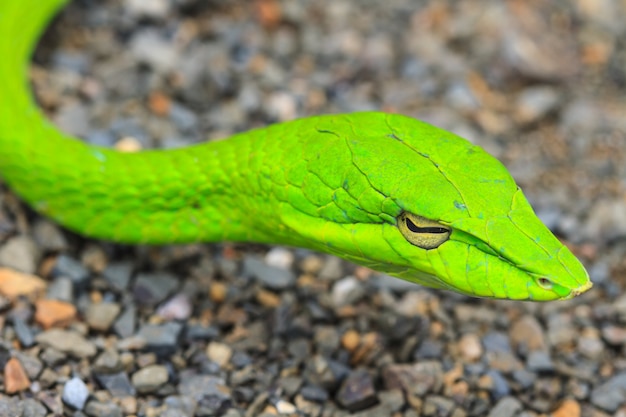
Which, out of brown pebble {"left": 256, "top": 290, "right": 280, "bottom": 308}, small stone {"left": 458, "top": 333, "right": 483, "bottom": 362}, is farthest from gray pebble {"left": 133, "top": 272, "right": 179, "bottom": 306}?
small stone {"left": 458, "top": 333, "right": 483, "bottom": 362}

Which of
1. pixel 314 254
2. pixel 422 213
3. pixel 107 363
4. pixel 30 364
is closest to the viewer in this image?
pixel 422 213

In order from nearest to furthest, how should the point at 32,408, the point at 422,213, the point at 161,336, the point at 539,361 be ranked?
the point at 422,213 < the point at 32,408 < the point at 161,336 < the point at 539,361

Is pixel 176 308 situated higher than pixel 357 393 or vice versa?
pixel 176 308

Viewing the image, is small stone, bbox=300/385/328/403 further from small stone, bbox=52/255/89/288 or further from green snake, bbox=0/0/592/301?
Answer: small stone, bbox=52/255/89/288

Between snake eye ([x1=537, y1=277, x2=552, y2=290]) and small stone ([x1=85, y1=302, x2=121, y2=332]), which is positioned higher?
snake eye ([x1=537, y1=277, x2=552, y2=290])

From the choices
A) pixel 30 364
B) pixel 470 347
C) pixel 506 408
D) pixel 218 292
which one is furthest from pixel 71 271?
pixel 506 408

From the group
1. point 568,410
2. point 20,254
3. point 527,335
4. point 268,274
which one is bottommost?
point 568,410

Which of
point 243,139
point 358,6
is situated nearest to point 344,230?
point 243,139

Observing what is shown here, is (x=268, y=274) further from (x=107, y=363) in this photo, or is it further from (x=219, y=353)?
(x=107, y=363)
